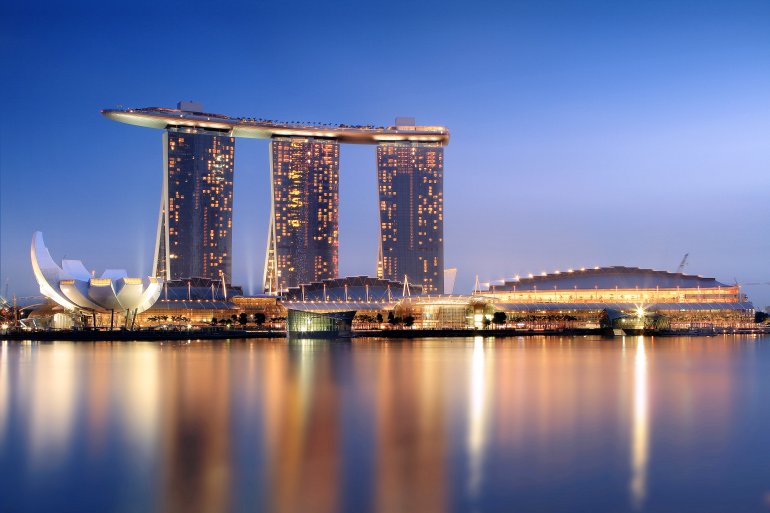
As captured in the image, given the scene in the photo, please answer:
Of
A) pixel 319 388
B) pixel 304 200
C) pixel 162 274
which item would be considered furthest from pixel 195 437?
pixel 304 200

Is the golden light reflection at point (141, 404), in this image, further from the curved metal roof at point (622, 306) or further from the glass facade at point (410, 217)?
the glass facade at point (410, 217)

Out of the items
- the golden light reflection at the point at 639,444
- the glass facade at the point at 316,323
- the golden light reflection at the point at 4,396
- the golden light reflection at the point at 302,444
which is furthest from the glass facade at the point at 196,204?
the golden light reflection at the point at 639,444

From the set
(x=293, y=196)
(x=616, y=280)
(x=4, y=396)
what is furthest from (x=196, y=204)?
(x=4, y=396)

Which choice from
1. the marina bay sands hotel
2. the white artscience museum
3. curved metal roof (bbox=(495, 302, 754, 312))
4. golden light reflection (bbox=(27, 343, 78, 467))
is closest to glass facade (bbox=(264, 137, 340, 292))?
the marina bay sands hotel

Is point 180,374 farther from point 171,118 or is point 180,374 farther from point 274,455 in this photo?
point 171,118

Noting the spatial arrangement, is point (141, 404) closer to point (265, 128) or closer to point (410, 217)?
point (265, 128)

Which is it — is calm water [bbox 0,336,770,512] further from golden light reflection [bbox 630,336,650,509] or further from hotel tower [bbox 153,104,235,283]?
hotel tower [bbox 153,104,235,283]

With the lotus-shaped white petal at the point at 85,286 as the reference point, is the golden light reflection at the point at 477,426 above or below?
below
